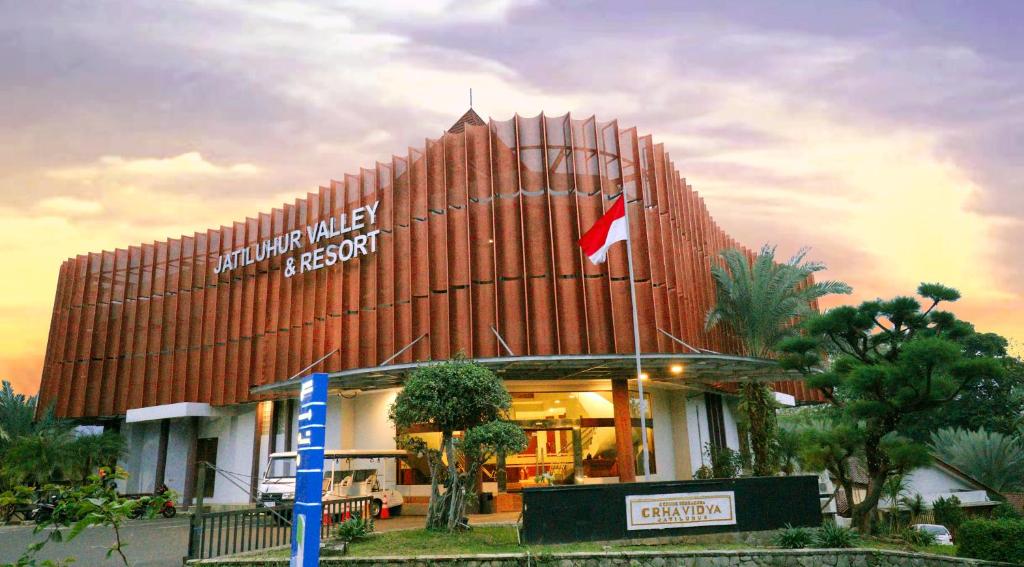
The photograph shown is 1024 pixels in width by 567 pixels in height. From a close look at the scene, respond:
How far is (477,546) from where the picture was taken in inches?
613

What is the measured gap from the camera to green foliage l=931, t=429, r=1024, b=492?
3578 centimetres

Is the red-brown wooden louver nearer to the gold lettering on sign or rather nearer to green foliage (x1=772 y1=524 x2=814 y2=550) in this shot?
the gold lettering on sign

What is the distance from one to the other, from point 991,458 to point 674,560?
3041 cm

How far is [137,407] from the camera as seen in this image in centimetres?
3544

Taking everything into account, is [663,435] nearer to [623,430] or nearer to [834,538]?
[623,430]

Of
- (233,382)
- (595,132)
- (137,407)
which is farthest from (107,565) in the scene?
(137,407)

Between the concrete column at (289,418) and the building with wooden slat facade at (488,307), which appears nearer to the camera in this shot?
the building with wooden slat facade at (488,307)

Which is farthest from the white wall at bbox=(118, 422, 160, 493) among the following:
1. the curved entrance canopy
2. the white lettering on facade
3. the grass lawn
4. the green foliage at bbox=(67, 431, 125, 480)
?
the grass lawn

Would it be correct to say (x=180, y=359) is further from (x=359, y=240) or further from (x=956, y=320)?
(x=956, y=320)

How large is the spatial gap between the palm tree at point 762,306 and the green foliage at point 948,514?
8.01m

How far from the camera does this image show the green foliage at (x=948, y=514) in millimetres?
27445

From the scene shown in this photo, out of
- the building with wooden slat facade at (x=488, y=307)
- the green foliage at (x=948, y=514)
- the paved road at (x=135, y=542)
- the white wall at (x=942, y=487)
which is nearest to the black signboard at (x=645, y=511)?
the paved road at (x=135, y=542)

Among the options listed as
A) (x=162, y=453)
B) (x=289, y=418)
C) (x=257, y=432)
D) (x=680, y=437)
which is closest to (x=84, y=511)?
(x=680, y=437)

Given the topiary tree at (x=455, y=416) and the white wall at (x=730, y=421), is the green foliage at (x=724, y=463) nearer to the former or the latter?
the white wall at (x=730, y=421)
